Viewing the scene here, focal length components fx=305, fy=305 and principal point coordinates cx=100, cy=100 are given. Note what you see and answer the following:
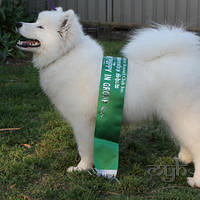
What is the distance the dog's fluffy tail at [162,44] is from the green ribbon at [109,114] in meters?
0.14

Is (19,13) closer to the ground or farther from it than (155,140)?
farther from it

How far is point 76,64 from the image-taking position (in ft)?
8.34

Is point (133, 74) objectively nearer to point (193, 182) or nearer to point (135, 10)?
point (193, 182)

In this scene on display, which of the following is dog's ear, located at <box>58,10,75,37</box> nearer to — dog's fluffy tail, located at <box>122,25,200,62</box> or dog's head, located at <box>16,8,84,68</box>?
dog's head, located at <box>16,8,84,68</box>

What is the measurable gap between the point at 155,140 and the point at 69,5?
649 cm

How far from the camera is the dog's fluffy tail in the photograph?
2486mm

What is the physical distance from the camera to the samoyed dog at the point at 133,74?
239cm

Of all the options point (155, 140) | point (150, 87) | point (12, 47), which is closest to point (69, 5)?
point (12, 47)

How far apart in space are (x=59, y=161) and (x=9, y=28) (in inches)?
177

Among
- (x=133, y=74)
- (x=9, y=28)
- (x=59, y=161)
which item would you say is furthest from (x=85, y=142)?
(x=9, y=28)

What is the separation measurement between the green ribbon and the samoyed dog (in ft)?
0.18

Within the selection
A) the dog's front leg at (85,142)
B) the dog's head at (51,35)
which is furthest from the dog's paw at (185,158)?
the dog's head at (51,35)

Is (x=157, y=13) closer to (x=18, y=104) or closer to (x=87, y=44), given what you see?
(x=18, y=104)

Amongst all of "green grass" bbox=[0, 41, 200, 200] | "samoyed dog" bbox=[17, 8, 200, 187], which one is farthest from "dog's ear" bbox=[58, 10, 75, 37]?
"green grass" bbox=[0, 41, 200, 200]
